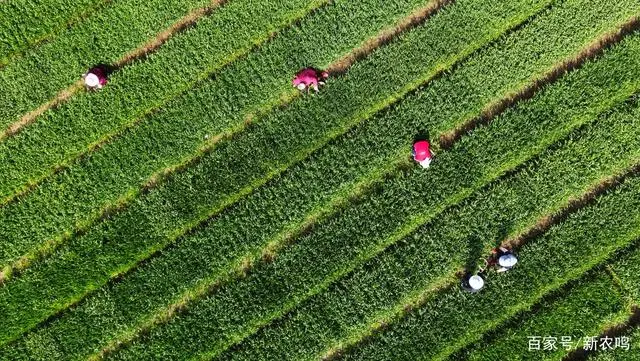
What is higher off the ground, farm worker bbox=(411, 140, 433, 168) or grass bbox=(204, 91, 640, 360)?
farm worker bbox=(411, 140, 433, 168)

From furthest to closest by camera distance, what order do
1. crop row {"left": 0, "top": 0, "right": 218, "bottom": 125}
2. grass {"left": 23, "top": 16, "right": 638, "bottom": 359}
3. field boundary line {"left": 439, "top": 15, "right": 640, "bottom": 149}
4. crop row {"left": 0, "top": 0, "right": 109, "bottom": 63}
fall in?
crop row {"left": 0, "top": 0, "right": 109, "bottom": 63}, crop row {"left": 0, "top": 0, "right": 218, "bottom": 125}, field boundary line {"left": 439, "top": 15, "right": 640, "bottom": 149}, grass {"left": 23, "top": 16, "right": 638, "bottom": 359}

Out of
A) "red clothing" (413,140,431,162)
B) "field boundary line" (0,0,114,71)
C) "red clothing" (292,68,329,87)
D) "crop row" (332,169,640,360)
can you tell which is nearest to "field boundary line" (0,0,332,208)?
"red clothing" (292,68,329,87)

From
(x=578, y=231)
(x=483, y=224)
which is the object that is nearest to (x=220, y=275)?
(x=483, y=224)

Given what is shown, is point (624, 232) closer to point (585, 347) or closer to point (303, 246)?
point (585, 347)

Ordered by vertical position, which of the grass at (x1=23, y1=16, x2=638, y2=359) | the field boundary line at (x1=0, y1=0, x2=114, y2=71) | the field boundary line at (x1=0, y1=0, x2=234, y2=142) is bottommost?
the grass at (x1=23, y1=16, x2=638, y2=359)

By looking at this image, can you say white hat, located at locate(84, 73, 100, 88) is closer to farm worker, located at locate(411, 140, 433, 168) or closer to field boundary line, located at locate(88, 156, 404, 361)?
field boundary line, located at locate(88, 156, 404, 361)

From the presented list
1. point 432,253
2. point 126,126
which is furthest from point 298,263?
point 126,126

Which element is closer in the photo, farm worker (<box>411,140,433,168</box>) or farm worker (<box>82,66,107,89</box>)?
farm worker (<box>411,140,433,168</box>)
